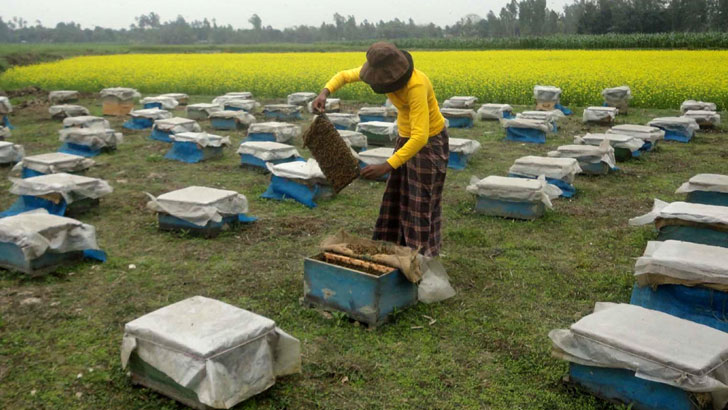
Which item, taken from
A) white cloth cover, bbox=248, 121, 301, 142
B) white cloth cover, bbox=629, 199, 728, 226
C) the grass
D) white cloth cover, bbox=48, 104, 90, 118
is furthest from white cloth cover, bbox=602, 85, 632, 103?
white cloth cover, bbox=48, 104, 90, 118

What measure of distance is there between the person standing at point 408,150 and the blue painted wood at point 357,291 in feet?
1.16

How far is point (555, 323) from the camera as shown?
12.7 ft

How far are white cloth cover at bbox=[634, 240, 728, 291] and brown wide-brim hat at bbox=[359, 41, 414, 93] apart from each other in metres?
1.92

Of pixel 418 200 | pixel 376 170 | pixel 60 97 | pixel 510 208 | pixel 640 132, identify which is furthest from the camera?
pixel 60 97

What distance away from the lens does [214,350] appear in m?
2.68

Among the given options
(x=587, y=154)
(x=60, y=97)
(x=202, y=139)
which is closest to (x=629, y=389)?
(x=587, y=154)

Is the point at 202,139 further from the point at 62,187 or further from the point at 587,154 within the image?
the point at 587,154

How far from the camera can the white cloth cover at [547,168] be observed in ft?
22.6

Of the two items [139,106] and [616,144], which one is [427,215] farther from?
[139,106]

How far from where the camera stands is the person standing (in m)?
3.65

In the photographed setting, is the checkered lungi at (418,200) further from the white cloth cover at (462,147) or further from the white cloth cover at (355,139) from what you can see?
the white cloth cover at (355,139)

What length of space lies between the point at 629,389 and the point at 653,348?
0.27 meters

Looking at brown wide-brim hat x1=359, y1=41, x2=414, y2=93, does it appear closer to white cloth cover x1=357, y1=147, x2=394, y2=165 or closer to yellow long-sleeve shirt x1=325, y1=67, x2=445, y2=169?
yellow long-sleeve shirt x1=325, y1=67, x2=445, y2=169

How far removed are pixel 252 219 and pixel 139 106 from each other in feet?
37.0
